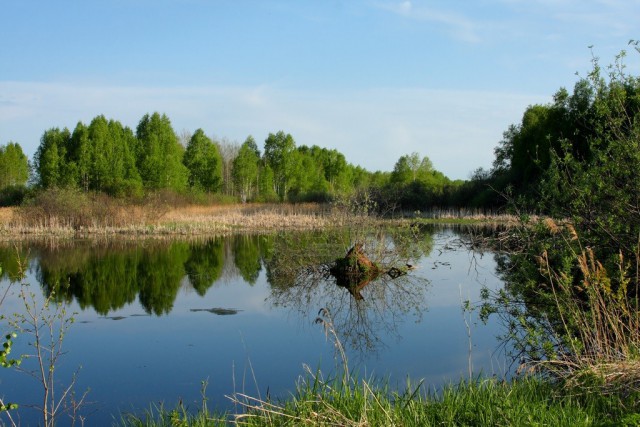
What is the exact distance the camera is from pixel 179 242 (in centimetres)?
2748

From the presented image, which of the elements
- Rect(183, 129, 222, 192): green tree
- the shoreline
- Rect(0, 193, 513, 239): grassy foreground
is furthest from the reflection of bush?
Rect(183, 129, 222, 192): green tree

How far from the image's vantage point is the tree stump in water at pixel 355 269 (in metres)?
17.0

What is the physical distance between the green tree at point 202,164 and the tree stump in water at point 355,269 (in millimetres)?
37308

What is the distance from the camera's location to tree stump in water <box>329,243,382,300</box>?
55.7 ft

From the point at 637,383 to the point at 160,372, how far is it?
6148 mm

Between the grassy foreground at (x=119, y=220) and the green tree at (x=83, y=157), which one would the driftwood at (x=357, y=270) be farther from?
the green tree at (x=83, y=157)

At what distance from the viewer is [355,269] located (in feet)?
56.3

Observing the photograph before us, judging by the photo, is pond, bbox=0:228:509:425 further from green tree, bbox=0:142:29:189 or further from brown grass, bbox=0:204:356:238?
green tree, bbox=0:142:29:189

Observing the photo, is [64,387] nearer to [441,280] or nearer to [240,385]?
[240,385]

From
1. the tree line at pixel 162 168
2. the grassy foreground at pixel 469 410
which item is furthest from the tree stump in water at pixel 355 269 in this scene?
the tree line at pixel 162 168

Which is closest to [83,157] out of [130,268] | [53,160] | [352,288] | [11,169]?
[53,160]

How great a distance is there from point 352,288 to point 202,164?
40424 mm

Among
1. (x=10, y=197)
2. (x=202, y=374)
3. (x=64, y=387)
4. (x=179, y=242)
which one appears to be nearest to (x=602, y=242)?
(x=202, y=374)

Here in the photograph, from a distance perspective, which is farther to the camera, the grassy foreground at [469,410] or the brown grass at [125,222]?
the brown grass at [125,222]
